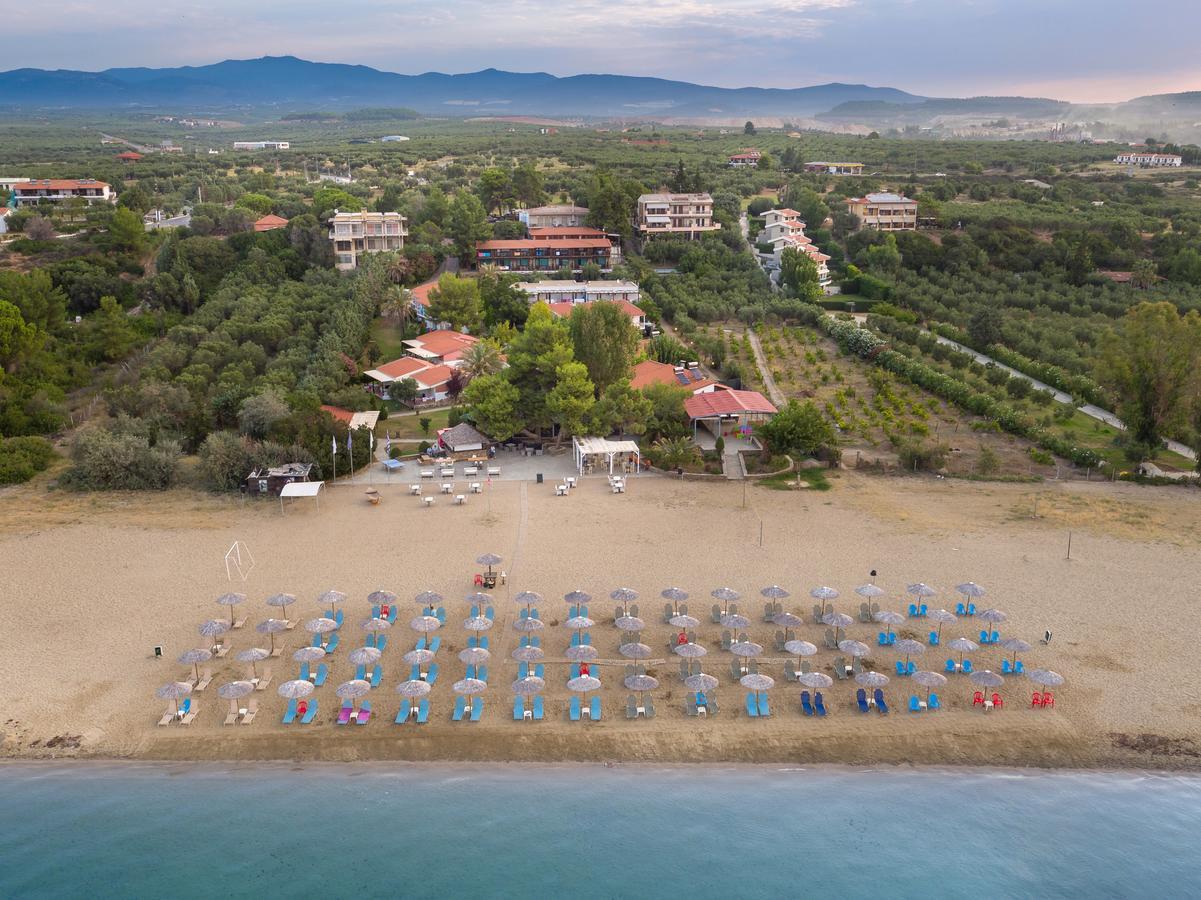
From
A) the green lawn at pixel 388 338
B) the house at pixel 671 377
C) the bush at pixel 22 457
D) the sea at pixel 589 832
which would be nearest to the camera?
the sea at pixel 589 832

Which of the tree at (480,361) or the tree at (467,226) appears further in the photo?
the tree at (467,226)

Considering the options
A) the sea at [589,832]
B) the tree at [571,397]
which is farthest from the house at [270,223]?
the sea at [589,832]

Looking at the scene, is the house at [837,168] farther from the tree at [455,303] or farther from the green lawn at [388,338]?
the green lawn at [388,338]

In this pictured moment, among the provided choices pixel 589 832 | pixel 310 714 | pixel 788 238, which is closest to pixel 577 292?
pixel 788 238

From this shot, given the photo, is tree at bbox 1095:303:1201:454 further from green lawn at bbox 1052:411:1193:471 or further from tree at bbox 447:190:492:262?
tree at bbox 447:190:492:262

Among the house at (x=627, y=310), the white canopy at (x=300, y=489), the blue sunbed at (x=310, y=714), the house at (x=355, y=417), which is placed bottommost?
the blue sunbed at (x=310, y=714)

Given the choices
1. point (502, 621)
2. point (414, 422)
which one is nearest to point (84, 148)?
point (414, 422)

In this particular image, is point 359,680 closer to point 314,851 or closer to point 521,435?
point 314,851
